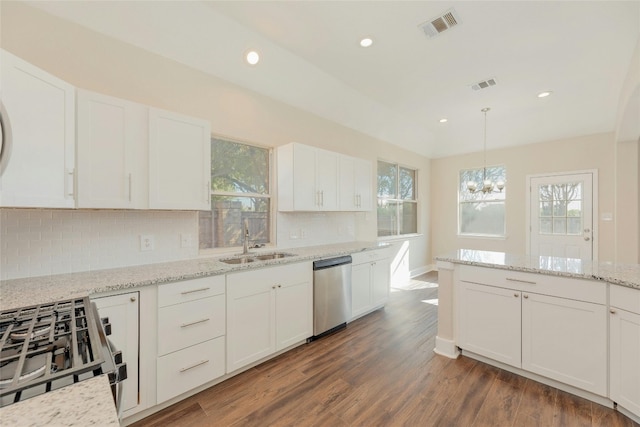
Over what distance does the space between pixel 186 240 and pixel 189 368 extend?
1.11m

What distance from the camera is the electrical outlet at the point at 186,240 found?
8.54ft

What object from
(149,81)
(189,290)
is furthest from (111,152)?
(189,290)

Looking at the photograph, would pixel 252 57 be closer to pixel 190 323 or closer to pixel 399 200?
pixel 190 323

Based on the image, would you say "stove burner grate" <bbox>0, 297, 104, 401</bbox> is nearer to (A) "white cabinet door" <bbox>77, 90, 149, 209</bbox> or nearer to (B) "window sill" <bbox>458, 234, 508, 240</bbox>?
(A) "white cabinet door" <bbox>77, 90, 149, 209</bbox>

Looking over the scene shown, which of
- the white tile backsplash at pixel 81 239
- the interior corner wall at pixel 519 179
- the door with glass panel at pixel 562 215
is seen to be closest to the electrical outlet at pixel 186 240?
the white tile backsplash at pixel 81 239

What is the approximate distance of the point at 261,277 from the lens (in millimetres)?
2461

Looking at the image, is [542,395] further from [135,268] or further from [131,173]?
[131,173]

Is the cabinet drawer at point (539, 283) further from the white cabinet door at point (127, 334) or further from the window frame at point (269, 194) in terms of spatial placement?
the white cabinet door at point (127, 334)

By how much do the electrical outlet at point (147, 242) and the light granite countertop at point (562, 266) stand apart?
2.67 meters

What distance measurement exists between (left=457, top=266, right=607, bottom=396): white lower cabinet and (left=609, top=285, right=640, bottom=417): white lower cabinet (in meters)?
0.05

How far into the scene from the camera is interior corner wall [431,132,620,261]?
15.1ft

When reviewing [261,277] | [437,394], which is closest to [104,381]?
[261,277]


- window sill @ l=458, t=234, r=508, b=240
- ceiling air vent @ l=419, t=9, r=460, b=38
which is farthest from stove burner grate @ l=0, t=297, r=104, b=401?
window sill @ l=458, t=234, r=508, b=240

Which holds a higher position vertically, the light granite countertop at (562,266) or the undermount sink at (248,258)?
the light granite countertop at (562,266)
